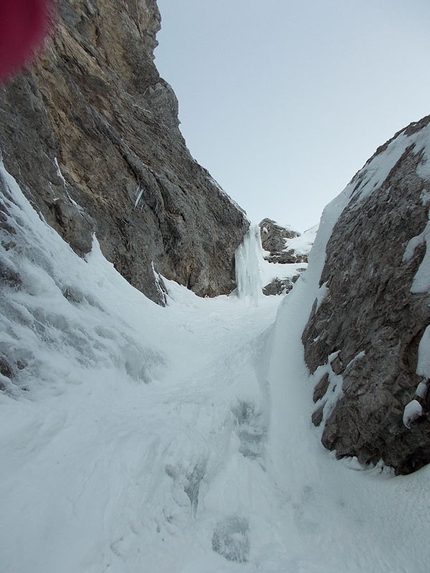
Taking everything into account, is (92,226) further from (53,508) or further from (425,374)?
(425,374)

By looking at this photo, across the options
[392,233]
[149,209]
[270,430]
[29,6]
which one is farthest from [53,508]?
[149,209]

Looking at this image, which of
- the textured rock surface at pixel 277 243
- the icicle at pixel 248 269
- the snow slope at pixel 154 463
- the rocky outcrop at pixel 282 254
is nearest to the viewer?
the snow slope at pixel 154 463

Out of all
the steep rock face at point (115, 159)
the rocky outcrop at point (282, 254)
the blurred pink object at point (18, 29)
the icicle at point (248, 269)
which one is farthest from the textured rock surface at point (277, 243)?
the blurred pink object at point (18, 29)

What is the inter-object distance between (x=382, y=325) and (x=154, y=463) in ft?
9.99

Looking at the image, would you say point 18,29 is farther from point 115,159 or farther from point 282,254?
point 282,254

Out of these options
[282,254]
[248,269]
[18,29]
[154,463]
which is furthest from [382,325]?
[282,254]

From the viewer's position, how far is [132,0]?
20016 mm

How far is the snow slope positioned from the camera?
8.57ft

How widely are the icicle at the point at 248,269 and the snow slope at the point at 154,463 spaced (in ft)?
34.5

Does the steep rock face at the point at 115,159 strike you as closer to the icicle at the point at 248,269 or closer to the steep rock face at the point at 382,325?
the icicle at the point at 248,269

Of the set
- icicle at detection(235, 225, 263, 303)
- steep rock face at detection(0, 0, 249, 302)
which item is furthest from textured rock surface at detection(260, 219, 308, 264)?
steep rock face at detection(0, 0, 249, 302)

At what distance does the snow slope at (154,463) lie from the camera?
2.61m

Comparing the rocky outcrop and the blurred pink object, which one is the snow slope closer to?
the blurred pink object

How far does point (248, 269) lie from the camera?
60.5ft
